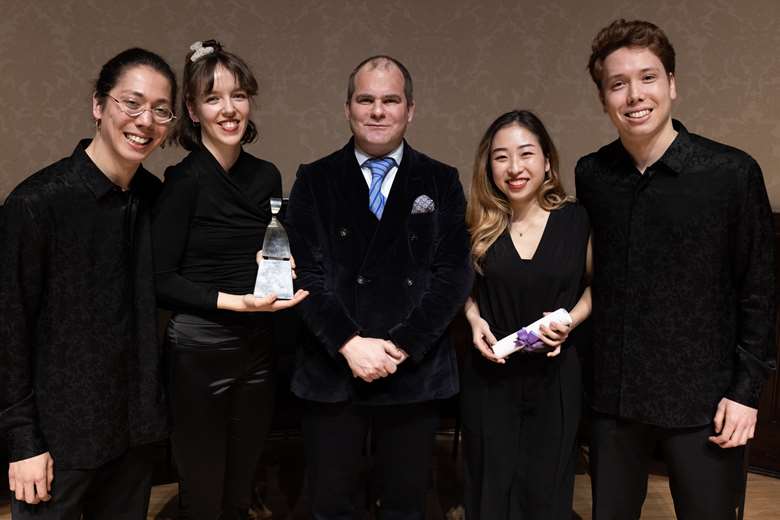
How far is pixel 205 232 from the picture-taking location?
2111mm

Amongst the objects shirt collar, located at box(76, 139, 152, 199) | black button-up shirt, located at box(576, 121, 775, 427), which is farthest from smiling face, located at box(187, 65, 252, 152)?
black button-up shirt, located at box(576, 121, 775, 427)

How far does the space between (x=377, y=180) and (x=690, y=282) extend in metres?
0.91

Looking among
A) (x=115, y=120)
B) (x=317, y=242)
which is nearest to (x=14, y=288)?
(x=115, y=120)

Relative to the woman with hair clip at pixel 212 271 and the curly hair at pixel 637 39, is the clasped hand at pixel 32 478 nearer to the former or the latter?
the woman with hair clip at pixel 212 271

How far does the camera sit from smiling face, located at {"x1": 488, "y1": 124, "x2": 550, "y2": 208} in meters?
2.15

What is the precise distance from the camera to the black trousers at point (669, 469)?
196 cm

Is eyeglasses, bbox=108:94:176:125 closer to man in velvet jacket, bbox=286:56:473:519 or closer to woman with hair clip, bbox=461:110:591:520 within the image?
man in velvet jacket, bbox=286:56:473:519

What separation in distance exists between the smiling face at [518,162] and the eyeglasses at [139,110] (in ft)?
3.17

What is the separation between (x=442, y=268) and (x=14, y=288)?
111 centimetres

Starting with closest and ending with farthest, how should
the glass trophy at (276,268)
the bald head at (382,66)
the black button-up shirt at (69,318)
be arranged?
1. the black button-up shirt at (69,318)
2. the glass trophy at (276,268)
3. the bald head at (382,66)

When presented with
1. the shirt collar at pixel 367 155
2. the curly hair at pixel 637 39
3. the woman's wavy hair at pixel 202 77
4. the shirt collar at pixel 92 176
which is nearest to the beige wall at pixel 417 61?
the woman's wavy hair at pixel 202 77

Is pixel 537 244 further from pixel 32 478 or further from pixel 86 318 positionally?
pixel 32 478

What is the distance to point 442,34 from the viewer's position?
406 centimetres

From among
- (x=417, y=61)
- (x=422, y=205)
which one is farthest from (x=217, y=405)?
(x=417, y=61)
